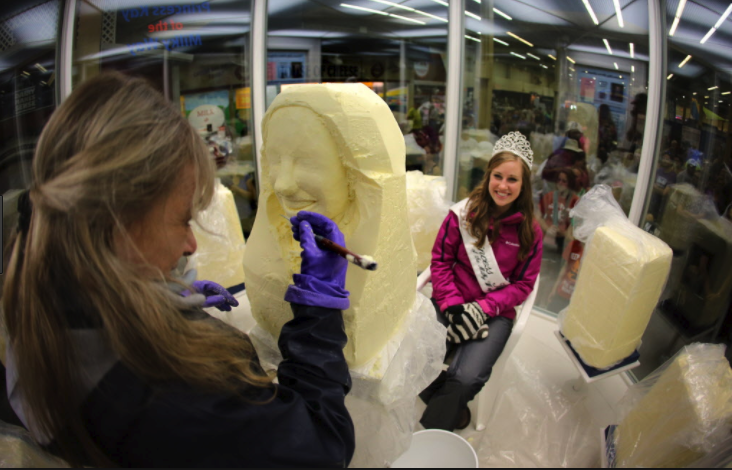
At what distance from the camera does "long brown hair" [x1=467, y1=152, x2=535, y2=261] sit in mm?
1851

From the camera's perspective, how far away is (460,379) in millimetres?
1664

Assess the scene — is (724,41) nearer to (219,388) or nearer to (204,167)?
(204,167)

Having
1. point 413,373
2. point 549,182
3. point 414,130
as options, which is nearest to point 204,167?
point 413,373

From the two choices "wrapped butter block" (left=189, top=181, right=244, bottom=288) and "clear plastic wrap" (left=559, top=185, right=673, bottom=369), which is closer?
"clear plastic wrap" (left=559, top=185, right=673, bottom=369)

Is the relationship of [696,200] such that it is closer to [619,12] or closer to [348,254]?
[619,12]

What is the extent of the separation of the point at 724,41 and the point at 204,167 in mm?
1797

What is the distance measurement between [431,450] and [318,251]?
885 millimetres

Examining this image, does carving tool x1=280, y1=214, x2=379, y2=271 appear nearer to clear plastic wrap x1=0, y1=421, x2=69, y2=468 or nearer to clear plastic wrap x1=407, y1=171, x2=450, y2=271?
clear plastic wrap x1=0, y1=421, x2=69, y2=468

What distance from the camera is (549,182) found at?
270 centimetres

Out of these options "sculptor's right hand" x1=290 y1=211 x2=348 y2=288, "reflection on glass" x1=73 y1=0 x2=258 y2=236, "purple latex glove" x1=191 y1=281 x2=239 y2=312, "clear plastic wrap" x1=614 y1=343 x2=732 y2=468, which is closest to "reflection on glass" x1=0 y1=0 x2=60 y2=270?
"reflection on glass" x1=73 y1=0 x2=258 y2=236

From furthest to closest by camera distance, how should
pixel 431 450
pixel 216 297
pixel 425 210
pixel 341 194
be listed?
1. pixel 425 210
2. pixel 431 450
3. pixel 341 194
4. pixel 216 297

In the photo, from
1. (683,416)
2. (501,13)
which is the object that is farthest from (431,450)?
(501,13)

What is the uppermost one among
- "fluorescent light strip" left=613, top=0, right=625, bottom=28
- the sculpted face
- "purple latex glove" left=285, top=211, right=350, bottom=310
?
"fluorescent light strip" left=613, top=0, right=625, bottom=28

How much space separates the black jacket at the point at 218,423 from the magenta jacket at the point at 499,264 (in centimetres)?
113
